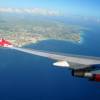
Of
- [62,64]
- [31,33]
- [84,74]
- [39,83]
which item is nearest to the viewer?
[62,64]

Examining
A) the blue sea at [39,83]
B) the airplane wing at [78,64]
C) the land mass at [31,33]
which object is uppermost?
the airplane wing at [78,64]

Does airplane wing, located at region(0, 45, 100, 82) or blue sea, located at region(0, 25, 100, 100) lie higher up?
airplane wing, located at region(0, 45, 100, 82)

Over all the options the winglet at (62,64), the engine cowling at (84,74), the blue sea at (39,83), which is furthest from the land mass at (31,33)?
the winglet at (62,64)

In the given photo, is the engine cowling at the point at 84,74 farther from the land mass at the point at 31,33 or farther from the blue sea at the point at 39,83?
the land mass at the point at 31,33

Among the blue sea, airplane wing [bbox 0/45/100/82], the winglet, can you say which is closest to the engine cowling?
airplane wing [bbox 0/45/100/82]

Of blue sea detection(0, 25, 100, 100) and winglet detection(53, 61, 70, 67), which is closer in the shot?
winglet detection(53, 61, 70, 67)

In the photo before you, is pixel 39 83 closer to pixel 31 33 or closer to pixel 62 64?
pixel 62 64

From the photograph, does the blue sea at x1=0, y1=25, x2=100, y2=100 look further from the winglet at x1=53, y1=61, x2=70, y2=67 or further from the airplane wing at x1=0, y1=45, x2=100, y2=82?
the winglet at x1=53, y1=61, x2=70, y2=67

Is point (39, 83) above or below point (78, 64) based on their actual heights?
below

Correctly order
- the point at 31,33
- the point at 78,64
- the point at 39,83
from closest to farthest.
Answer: the point at 78,64 < the point at 39,83 < the point at 31,33

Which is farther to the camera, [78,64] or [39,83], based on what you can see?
[39,83]

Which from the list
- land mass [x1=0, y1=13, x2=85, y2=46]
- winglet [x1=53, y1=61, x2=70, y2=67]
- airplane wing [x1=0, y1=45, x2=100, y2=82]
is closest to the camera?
winglet [x1=53, y1=61, x2=70, y2=67]

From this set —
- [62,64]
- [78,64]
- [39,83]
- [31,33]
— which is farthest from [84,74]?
[31,33]
